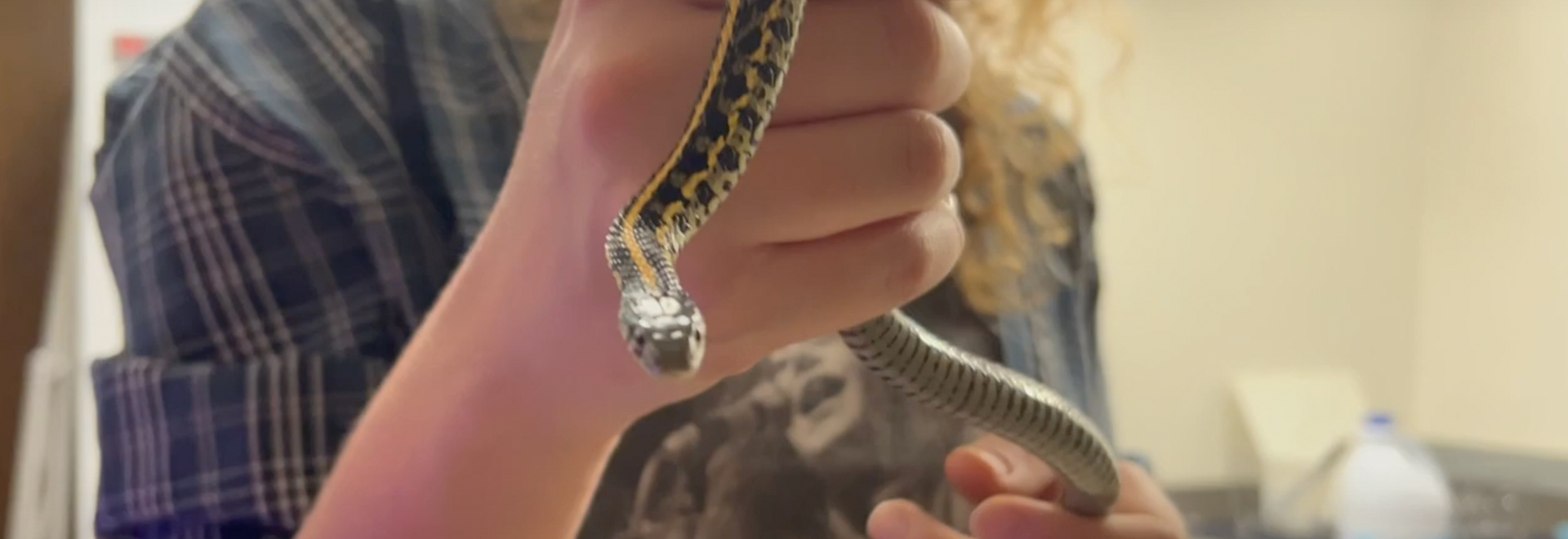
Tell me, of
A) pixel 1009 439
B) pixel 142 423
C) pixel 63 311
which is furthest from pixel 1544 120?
pixel 63 311

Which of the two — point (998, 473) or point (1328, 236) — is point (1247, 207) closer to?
point (1328, 236)

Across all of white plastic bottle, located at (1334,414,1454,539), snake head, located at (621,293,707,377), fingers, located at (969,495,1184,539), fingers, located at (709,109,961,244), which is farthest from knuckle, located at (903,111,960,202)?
white plastic bottle, located at (1334,414,1454,539)

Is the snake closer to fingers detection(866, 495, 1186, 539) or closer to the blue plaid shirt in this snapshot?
fingers detection(866, 495, 1186, 539)

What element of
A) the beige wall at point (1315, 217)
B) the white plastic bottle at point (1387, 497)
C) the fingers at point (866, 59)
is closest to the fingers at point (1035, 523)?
the fingers at point (866, 59)

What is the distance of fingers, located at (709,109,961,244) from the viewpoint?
0.37m

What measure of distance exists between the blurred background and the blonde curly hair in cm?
97

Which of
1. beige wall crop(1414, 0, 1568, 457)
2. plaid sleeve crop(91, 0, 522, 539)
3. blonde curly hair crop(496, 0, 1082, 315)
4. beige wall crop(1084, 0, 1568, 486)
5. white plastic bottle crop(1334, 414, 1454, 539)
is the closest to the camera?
plaid sleeve crop(91, 0, 522, 539)

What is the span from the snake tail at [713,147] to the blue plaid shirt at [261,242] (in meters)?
0.24

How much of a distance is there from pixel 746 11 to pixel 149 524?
375 millimetres

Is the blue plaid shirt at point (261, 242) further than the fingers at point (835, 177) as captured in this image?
Yes

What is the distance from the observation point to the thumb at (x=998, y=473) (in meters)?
0.58

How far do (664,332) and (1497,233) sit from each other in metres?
1.95

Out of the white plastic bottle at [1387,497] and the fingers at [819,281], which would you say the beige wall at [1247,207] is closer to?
the white plastic bottle at [1387,497]

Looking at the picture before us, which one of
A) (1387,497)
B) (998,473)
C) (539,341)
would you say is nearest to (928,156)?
(539,341)
